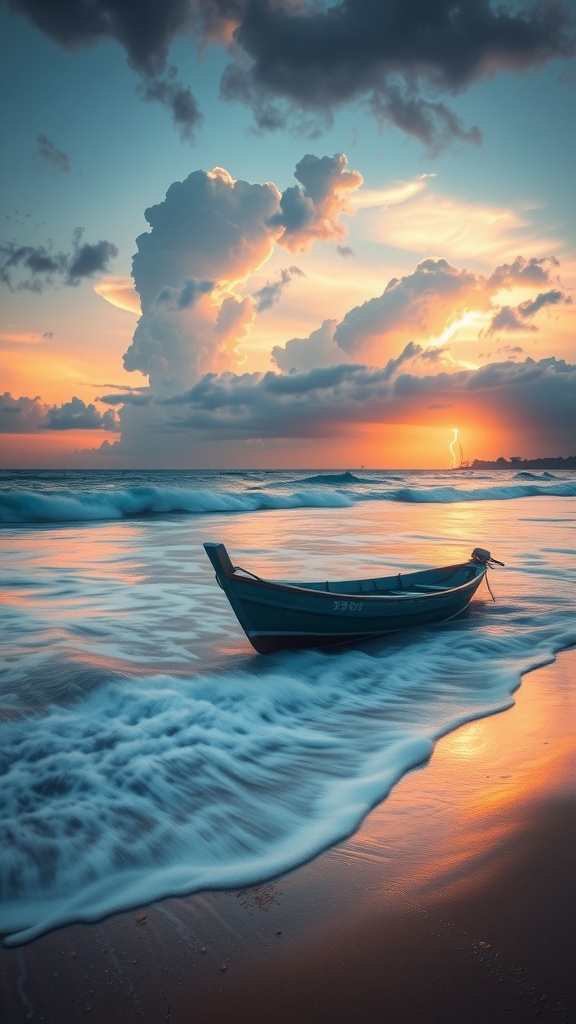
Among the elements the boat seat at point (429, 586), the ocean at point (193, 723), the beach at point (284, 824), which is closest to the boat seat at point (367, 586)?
the boat seat at point (429, 586)

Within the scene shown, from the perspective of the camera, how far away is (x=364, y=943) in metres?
2.85

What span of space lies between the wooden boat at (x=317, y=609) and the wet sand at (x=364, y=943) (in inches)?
134

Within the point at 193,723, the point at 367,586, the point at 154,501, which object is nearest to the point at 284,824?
the point at 193,723

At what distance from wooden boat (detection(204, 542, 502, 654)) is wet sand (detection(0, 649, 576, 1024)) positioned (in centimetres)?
Answer: 341

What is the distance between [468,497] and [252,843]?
5711 cm

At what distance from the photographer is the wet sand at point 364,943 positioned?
2.49 meters

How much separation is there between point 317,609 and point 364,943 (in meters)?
4.78

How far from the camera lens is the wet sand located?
2492 millimetres

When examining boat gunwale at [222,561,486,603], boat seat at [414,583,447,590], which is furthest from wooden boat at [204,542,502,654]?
boat seat at [414,583,447,590]

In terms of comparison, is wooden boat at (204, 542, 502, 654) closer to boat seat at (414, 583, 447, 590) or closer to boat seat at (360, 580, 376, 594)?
boat seat at (360, 580, 376, 594)

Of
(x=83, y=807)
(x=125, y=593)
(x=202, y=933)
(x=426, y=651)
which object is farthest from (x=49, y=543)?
(x=202, y=933)

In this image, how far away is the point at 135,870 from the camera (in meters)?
3.60

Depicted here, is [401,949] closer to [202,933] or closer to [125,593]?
A: [202,933]

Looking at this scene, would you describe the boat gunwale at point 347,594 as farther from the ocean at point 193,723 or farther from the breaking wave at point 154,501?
the breaking wave at point 154,501
